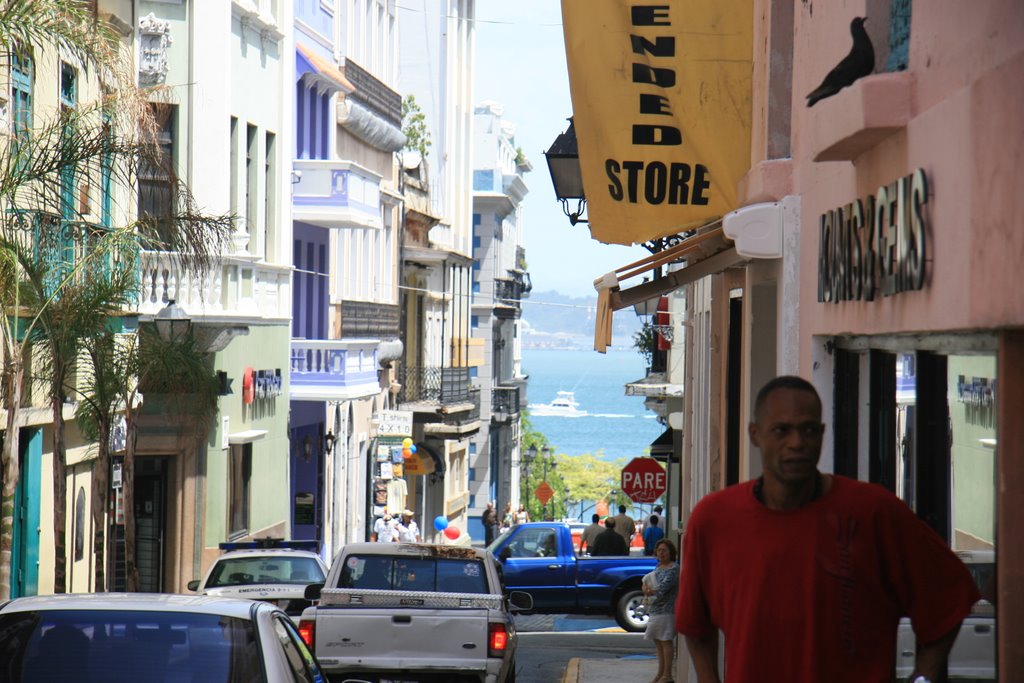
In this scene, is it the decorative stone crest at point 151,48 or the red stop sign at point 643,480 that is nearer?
the decorative stone crest at point 151,48

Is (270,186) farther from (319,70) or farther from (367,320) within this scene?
(367,320)

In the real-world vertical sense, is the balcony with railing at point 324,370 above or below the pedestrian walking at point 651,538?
above

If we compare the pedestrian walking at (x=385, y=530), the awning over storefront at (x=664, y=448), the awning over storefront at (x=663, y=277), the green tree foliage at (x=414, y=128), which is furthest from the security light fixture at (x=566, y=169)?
the green tree foliage at (x=414, y=128)

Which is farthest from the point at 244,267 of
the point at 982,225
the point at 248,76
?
the point at 982,225

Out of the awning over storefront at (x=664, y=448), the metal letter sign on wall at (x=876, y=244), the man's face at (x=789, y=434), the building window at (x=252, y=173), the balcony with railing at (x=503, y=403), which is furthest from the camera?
the balcony with railing at (x=503, y=403)

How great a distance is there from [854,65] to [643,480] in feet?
99.0

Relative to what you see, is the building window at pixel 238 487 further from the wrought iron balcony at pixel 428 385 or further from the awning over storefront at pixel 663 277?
the wrought iron balcony at pixel 428 385

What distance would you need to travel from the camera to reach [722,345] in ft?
46.8

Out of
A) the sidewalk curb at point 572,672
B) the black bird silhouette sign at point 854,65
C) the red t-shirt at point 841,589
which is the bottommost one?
the sidewalk curb at point 572,672

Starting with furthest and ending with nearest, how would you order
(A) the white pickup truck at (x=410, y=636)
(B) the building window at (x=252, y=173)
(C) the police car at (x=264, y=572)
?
(B) the building window at (x=252, y=173)
(C) the police car at (x=264, y=572)
(A) the white pickup truck at (x=410, y=636)

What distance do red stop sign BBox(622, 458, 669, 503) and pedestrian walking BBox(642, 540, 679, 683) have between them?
18.0 metres

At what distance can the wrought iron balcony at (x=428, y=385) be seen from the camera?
168ft

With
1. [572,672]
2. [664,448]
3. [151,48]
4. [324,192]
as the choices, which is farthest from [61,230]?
[664,448]

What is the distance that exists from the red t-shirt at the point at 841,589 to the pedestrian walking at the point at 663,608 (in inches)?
485
